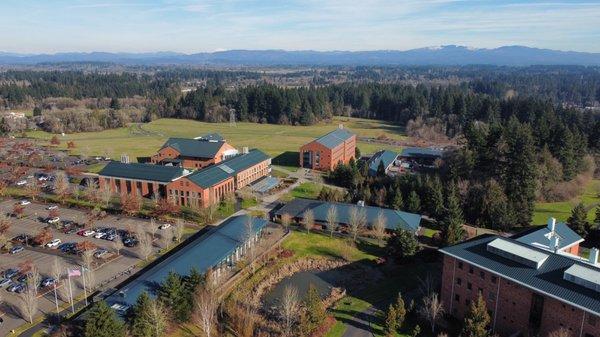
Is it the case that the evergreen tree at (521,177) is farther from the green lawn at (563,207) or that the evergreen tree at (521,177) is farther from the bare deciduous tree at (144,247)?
the bare deciduous tree at (144,247)

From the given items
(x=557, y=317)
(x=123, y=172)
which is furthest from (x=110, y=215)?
(x=557, y=317)

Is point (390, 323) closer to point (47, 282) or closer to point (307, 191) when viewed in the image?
point (47, 282)

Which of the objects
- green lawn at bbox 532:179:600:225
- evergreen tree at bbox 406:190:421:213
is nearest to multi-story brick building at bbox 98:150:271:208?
evergreen tree at bbox 406:190:421:213

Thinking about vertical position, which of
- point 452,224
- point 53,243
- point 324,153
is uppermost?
point 324,153

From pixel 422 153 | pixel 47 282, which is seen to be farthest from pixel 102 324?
pixel 422 153

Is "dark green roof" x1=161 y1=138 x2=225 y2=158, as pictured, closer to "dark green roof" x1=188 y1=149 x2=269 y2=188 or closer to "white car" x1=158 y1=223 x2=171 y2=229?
"dark green roof" x1=188 y1=149 x2=269 y2=188

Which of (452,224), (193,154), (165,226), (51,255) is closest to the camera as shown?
(51,255)

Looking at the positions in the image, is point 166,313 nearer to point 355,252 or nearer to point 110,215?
point 355,252
